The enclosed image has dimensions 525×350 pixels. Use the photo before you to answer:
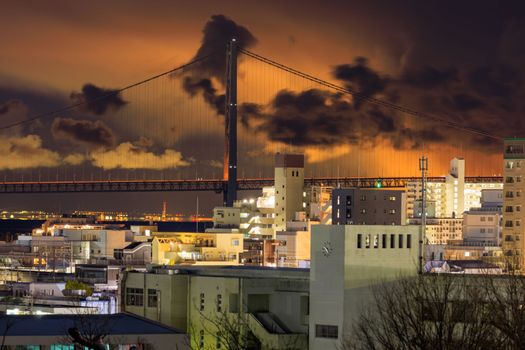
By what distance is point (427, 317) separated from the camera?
20.6 m

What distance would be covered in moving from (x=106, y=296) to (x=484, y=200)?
46921 millimetres

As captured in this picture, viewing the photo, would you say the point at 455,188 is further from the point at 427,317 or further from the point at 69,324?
the point at 427,317

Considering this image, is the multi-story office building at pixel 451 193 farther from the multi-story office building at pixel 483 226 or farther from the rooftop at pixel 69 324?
the rooftop at pixel 69 324

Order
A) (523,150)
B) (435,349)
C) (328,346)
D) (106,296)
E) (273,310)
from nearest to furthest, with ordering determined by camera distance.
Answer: (435,349) → (328,346) → (273,310) → (106,296) → (523,150)

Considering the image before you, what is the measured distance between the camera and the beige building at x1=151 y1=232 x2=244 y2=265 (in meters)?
59.5

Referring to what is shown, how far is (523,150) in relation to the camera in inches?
2491

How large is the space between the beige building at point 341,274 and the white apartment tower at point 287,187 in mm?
53831

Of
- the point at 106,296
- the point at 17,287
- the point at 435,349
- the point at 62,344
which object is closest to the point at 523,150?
the point at 17,287

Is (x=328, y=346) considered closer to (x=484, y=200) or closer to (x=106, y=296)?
(x=106, y=296)

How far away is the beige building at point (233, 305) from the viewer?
80.8 ft

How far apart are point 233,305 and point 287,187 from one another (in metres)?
52.9

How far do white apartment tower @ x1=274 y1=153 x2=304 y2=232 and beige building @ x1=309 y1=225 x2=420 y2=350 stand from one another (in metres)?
53.8

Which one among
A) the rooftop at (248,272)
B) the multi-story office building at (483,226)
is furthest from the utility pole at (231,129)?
the rooftop at (248,272)

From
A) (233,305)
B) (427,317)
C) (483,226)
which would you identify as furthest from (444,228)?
(427,317)
